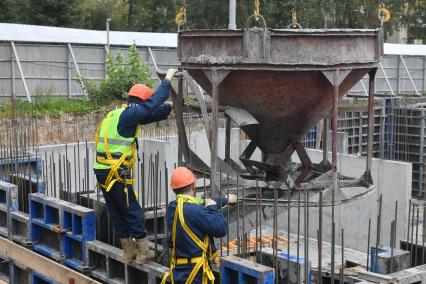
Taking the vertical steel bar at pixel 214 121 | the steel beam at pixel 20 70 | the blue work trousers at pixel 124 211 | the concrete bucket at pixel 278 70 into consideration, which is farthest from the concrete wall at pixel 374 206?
the steel beam at pixel 20 70

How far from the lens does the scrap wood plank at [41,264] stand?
648 centimetres

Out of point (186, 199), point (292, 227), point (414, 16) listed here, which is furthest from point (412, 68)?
point (186, 199)

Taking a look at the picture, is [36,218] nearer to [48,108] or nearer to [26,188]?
[26,188]

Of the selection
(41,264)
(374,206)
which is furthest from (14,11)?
(41,264)

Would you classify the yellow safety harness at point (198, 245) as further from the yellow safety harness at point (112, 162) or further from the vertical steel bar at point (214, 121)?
the vertical steel bar at point (214, 121)

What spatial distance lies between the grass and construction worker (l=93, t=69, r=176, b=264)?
33.3 ft

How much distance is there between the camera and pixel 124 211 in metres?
5.97

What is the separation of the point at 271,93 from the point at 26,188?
12.9 ft

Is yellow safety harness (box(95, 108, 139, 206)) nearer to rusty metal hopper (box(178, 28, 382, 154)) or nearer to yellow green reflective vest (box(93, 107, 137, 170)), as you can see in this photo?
yellow green reflective vest (box(93, 107, 137, 170))

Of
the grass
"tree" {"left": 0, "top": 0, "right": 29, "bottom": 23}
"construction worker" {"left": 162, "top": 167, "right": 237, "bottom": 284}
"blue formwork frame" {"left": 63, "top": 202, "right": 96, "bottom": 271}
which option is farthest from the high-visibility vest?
"tree" {"left": 0, "top": 0, "right": 29, "bottom": 23}

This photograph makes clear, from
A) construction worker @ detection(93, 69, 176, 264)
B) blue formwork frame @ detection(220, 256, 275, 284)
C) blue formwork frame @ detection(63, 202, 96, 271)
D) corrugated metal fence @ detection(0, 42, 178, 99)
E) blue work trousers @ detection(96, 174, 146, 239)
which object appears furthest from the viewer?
corrugated metal fence @ detection(0, 42, 178, 99)

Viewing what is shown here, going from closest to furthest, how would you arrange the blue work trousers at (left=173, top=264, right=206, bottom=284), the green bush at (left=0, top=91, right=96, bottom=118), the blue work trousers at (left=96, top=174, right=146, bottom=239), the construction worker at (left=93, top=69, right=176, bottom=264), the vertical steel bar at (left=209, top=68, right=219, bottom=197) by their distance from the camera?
the blue work trousers at (left=173, top=264, right=206, bottom=284) < the construction worker at (left=93, top=69, right=176, bottom=264) < the blue work trousers at (left=96, top=174, right=146, bottom=239) < the vertical steel bar at (left=209, top=68, right=219, bottom=197) < the green bush at (left=0, top=91, right=96, bottom=118)

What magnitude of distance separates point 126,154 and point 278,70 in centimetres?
168

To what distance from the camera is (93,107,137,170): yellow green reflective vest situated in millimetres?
5742
